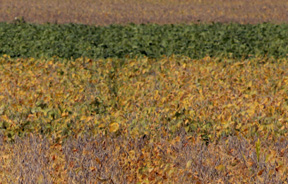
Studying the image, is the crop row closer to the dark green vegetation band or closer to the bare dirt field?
the dark green vegetation band

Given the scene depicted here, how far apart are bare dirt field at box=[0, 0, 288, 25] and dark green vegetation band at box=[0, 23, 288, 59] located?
562cm

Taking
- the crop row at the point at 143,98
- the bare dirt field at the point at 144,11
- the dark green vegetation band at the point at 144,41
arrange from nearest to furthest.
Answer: the crop row at the point at 143,98, the dark green vegetation band at the point at 144,41, the bare dirt field at the point at 144,11

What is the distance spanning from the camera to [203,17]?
22172 mm

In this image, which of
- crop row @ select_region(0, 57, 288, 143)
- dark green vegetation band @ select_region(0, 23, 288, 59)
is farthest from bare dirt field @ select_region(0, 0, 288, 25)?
crop row @ select_region(0, 57, 288, 143)

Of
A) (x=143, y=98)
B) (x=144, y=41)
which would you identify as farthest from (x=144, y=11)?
(x=143, y=98)

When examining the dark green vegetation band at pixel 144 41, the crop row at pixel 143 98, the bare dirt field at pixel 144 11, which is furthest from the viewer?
the bare dirt field at pixel 144 11

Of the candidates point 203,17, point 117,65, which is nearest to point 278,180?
point 117,65

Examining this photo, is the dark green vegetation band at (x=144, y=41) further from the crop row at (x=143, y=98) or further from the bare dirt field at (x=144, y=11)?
the bare dirt field at (x=144, y=11)

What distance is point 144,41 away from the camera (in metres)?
12.9

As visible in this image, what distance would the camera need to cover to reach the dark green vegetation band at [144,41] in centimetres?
1191

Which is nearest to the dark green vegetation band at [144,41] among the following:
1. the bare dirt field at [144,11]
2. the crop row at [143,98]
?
the crop row at [143,98]

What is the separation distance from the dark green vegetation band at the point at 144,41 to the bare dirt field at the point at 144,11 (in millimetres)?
5617

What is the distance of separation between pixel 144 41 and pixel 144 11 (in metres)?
11.3

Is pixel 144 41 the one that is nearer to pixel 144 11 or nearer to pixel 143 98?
pixel 143 98
